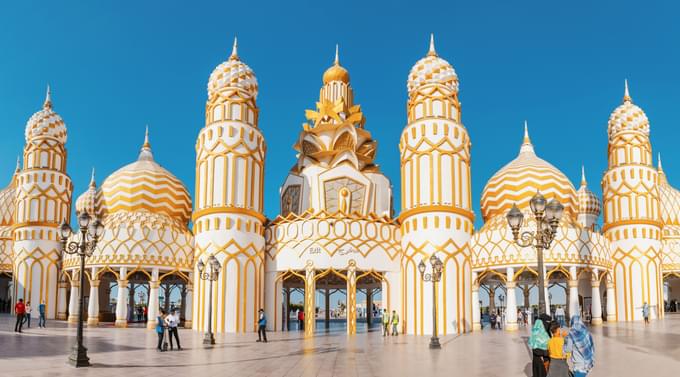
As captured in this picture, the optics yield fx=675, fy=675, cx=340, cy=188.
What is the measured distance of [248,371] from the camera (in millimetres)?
15602

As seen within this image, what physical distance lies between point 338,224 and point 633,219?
18.5m

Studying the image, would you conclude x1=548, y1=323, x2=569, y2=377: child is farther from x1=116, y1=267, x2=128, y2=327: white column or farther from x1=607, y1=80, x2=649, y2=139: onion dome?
x1=607, y1=80, x2=649, y2=139: onion dome

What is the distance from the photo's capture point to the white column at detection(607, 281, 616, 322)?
129ft

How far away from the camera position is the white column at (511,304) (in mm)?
34062

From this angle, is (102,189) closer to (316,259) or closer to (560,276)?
(316,259)

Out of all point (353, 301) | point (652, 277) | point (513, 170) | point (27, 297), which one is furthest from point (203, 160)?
point (652, 277)

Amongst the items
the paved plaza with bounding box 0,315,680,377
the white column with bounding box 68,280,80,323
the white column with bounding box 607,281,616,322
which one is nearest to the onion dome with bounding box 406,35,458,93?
the paved plaza with bounding box 0,315,680,377

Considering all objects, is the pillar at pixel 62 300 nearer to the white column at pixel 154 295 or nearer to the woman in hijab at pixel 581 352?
the white column at pixel 154 295

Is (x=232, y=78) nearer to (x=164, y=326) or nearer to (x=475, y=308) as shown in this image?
(x=475, y=308)

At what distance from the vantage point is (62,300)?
42.2 meters

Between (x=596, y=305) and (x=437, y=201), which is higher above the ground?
(x=437, y=201)

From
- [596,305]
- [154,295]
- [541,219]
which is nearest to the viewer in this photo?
[541,219]

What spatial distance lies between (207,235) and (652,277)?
25.9 meters

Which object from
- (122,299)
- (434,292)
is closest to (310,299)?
(122,299)
